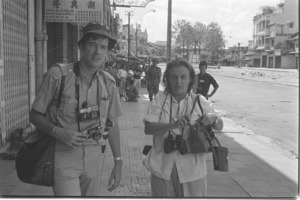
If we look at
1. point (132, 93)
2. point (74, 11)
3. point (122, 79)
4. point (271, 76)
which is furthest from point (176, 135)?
point (271, 76)

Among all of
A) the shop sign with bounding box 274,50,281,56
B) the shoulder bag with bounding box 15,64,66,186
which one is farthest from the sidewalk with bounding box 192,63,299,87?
the shop sign with bounding box 274,50,281,56

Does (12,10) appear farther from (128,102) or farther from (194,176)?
(128,102)

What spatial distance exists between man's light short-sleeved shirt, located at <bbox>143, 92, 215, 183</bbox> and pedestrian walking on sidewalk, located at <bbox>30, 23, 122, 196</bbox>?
0.36 metres

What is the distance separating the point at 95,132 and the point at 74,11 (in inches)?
270

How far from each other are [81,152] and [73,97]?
0.34 metres

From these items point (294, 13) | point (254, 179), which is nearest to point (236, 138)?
point (254, 179)

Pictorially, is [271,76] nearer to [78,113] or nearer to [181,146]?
[181,146]

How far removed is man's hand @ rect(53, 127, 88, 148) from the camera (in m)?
2.36

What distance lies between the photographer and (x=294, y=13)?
270cm

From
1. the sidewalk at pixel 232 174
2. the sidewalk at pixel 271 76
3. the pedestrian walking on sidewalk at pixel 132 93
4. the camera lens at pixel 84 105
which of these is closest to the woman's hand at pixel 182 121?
the camera lens at pixel 84 105

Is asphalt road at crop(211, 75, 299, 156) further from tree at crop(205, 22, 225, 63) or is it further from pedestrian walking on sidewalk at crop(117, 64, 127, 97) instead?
tree at crop(205, 22, 225, 63)

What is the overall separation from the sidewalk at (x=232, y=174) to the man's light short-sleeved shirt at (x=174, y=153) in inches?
40.2

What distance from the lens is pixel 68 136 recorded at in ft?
7.73

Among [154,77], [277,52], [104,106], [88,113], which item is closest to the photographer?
[88,113]
